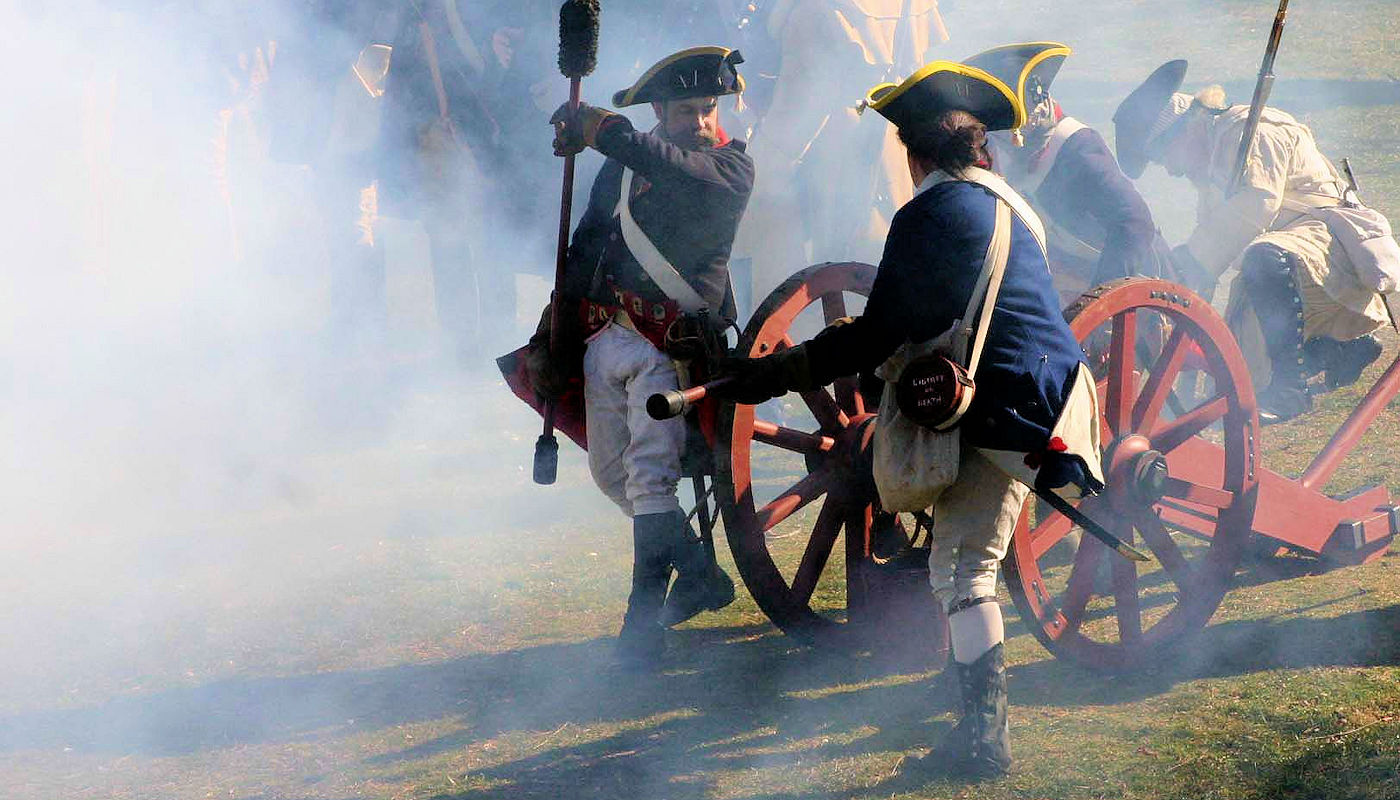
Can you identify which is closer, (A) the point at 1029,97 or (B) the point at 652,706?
(B) the point at 652,706

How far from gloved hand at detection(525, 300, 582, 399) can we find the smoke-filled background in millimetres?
762

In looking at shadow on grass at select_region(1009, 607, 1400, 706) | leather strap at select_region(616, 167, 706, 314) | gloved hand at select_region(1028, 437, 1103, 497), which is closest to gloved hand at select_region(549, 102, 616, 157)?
leather strap at select_region(616, 167, 706, 314)

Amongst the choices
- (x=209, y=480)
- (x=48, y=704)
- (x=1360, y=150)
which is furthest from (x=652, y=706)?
(x=1360, y=150)

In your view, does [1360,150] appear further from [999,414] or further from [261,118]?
[999,414]

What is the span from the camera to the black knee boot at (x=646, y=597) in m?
3.49

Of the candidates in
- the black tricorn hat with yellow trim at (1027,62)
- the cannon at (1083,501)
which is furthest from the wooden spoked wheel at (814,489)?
the black tricorn hat with yellow trim at (1027,62)

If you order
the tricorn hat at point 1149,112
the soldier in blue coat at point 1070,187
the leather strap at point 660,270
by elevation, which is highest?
the tricorn hat at point 1149,112

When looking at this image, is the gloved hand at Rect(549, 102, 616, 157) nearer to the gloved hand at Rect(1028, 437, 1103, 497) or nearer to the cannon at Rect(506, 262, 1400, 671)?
the cannon at Rect(506, 262, 1400, 671)

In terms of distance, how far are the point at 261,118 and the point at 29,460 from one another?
6.31 feet

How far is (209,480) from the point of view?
18.7 ft

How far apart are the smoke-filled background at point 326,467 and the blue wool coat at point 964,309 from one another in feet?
2.52

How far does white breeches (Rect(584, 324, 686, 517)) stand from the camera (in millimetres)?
A: 3432

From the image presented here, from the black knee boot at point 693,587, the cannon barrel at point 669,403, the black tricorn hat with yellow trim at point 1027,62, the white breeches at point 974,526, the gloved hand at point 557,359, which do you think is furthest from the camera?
the black tricorn hat with yellow trim at point 1027,62

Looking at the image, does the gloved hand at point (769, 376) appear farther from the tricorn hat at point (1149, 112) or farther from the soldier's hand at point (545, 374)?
the tricorn hat at point (1149, 112)
